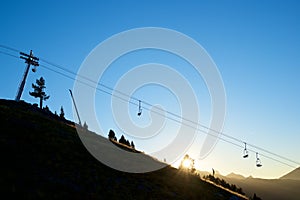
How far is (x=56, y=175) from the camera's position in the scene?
15758mm

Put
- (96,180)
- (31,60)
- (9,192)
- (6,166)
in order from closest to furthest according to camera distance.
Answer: (9,192)
(6,166)
(96,180)
(31,60)

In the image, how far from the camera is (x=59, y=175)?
16.0m

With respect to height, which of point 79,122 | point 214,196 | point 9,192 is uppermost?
point 79,122

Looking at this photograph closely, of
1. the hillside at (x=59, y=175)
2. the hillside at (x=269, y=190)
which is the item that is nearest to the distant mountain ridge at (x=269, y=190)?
the hillside at (x=269, y=190)

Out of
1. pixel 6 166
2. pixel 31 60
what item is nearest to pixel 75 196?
pixel 6 166

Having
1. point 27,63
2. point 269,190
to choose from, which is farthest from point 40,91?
point 269,190

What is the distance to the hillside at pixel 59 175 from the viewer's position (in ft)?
43.3

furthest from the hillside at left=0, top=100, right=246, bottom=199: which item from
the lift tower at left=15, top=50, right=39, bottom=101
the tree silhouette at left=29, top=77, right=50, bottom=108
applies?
the tree silhouette at left=29, top=77, right=50, bottom=108

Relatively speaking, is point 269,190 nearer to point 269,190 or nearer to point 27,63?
point 269,190

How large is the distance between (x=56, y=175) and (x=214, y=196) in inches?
633

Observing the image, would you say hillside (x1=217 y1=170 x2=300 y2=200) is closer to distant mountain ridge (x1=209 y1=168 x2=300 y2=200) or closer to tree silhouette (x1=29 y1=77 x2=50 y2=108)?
distant mountain ridge (x1=209 y1=168 x2=300 y2=200)

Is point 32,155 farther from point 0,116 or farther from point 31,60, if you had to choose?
point 31,60

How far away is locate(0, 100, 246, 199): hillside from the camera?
520 inches

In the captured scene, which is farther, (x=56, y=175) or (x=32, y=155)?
(x=32, y=155)
